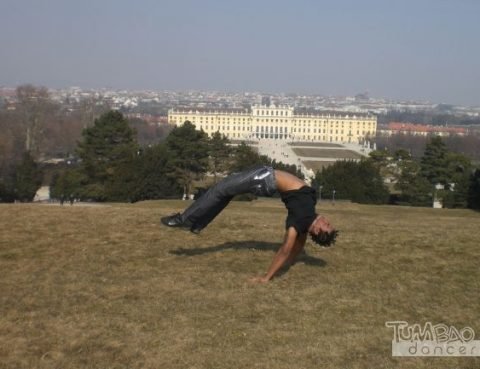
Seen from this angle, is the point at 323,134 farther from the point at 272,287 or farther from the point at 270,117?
the point at 272,287

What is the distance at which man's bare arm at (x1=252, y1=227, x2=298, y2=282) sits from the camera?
478 centimetres

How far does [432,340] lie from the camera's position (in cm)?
382

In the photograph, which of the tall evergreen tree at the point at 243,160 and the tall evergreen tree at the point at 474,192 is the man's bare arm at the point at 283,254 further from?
the tall evergreen tree at the point at 243,160

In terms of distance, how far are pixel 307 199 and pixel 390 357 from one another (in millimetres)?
1597

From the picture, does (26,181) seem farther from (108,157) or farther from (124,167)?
(124,167)

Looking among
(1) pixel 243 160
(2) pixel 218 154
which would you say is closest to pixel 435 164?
(1) pixel 243 160

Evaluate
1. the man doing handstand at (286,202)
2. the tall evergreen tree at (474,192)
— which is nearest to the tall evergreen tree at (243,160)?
the tall evergreen tree at (474,192)

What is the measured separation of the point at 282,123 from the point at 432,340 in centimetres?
8573

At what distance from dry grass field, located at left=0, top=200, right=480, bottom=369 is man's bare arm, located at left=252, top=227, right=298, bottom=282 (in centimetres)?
11

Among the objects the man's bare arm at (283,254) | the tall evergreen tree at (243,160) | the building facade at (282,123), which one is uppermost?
the man's bare arm at (283,254)

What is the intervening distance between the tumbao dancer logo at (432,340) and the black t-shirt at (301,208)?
1.04 metres

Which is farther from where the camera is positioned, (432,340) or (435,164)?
(435,164)

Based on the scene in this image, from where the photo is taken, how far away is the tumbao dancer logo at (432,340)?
3.63 metres

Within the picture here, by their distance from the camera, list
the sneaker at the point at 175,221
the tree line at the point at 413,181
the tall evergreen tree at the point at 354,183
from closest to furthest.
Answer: the sneaker at the point at 175,221, the tree line at the point at 413,181, the tall evergreen tree at the point at 354,183
